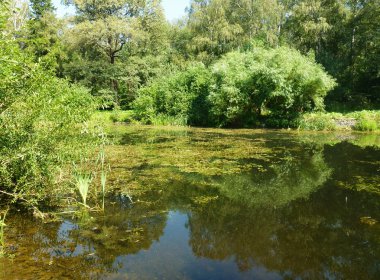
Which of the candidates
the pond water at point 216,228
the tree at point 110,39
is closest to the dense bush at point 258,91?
the tree at point 110,39

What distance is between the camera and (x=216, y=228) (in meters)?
6.50

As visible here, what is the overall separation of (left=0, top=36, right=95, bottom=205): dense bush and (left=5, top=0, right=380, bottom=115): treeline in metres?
26.0

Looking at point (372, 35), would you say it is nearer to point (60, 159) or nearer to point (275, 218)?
point (275, 218)

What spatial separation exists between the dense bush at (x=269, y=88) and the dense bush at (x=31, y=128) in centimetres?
1818

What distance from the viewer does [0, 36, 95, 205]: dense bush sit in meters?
6.35

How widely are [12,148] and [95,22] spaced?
3126 centimetres

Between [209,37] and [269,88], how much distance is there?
68.5ft

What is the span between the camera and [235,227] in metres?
6.50

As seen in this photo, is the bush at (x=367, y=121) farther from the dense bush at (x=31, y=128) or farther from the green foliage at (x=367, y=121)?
the dense bush at (x=31, y=128)

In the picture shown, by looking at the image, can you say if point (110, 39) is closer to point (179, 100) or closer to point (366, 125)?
point (179, 100)

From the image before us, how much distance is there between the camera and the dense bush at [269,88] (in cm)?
2366

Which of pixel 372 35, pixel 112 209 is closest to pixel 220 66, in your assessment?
pixel 372 35

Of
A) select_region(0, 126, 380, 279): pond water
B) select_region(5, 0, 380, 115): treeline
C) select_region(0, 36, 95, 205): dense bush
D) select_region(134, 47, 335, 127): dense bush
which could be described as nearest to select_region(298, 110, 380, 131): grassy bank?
select_region(134, 47, 335, 127): dense bush

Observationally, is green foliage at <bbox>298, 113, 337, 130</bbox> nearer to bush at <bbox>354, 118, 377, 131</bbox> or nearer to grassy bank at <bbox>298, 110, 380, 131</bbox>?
grassy bank at <bbox>298, 110, 380, 131</bbox>
